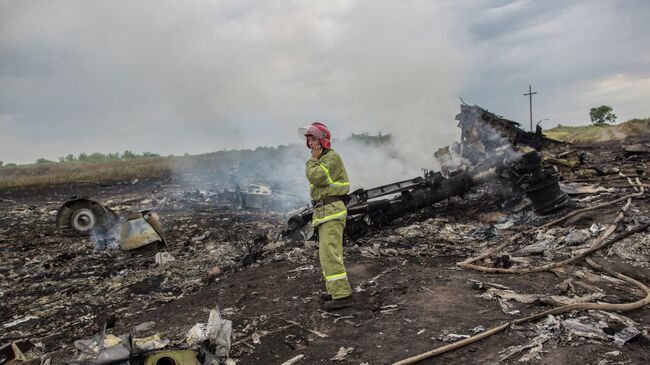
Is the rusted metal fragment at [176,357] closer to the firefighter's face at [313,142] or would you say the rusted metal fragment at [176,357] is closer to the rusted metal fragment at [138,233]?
the firefighter's face at [313,142]

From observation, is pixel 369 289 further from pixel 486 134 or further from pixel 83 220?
pixel 83 220

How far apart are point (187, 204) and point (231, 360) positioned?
1240cm

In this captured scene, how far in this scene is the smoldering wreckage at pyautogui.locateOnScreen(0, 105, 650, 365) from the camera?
3.49 meters

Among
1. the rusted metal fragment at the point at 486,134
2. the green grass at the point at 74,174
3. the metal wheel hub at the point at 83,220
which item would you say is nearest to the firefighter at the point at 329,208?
the rusted metal fragment at the point at 486,134

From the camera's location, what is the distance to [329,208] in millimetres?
4590

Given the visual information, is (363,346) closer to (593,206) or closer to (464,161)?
(593,206)

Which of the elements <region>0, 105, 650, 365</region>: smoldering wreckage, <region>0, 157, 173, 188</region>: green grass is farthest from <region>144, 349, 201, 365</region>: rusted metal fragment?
<region>0, 157, 173, 188</region>: green grass

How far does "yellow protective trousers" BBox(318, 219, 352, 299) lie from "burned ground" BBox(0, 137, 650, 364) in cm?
27

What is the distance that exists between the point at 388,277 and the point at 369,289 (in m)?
0.46

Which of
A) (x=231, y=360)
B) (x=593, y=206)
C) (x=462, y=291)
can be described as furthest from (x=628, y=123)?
(x=231, y=360)

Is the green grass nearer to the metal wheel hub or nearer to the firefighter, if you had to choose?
the metal wheel hub

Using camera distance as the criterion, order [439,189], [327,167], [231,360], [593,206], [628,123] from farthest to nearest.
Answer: [628,123] → [439,189] → [593,206] → [327,167] → [231,360]

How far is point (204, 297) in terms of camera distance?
18.3 ft

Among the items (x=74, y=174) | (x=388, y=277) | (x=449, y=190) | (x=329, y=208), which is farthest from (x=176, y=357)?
(x=74, y=174)
